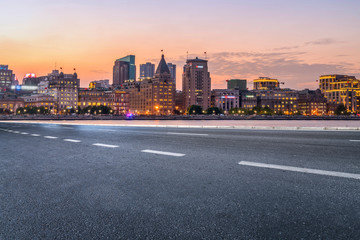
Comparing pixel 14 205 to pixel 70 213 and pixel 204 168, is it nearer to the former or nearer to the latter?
pixel 70 213

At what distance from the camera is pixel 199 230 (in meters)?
2.81

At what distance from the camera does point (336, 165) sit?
5.79m

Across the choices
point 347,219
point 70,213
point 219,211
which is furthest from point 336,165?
point 70,213

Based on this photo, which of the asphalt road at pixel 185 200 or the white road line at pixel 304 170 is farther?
the white road line at pixel 304 170

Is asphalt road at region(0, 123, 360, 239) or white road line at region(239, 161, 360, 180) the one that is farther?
white road line at region(239, 161, 360, 180)

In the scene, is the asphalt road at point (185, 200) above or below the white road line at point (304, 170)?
below

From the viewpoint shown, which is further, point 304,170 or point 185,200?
point 304,170

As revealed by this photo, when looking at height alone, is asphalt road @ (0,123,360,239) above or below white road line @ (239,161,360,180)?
below

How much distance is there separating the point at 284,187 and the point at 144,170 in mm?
2845

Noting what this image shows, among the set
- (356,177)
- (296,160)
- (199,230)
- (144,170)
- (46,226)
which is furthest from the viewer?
(296,160)

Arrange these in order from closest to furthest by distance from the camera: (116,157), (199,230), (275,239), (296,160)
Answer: (275,239)
(199,230)
(296,160)
(116,157)

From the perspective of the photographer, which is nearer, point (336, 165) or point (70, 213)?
point (70, 213)

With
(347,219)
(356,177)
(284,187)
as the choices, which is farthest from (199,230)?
(356,177)

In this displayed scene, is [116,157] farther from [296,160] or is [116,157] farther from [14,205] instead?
[296,160]
